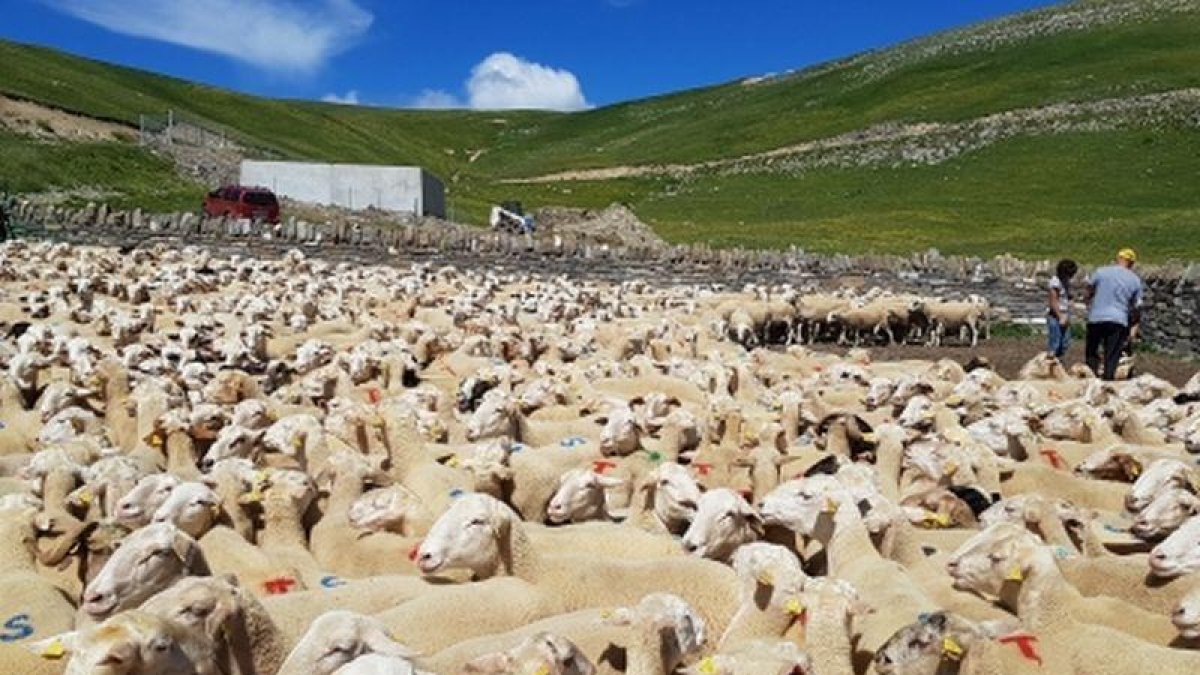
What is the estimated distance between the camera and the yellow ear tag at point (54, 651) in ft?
16.3

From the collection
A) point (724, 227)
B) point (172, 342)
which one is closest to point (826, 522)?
point (172, 342)

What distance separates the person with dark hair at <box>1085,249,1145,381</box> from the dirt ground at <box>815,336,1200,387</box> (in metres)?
1.87

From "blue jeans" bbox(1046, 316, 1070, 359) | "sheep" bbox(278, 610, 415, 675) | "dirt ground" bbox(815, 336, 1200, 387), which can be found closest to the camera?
"sheep" bbox(278, 610, 415, 675)

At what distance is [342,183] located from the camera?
49.3 metres

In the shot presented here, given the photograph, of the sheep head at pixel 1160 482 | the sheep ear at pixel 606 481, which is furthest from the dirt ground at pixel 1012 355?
the sheep ear at pixel 606 481

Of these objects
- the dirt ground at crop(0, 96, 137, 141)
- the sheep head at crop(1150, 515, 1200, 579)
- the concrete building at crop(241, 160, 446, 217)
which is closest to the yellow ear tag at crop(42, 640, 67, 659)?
the sheep head at crop(1150, 515, 1200, 579)

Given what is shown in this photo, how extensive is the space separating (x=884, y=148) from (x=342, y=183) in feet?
147

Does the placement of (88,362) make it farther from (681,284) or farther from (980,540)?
(681,284)

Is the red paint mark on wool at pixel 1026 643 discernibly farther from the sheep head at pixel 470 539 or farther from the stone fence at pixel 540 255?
the stone fence at pixel 540 255

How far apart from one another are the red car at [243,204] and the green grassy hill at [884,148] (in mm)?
3108

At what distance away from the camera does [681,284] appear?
28.2 metres

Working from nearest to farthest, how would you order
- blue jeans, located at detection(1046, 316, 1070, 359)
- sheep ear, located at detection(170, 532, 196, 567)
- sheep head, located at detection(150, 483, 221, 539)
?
sheep ear, located at detection(170, 532, 196, 567) < sheep head, located at detection(150, 483, 221, 539) < blue jeans, located at detection(1046, 316, 1070, 359)

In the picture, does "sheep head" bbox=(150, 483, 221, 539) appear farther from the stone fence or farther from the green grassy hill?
the green grassy hill

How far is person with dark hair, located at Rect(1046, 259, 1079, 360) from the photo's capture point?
59.3 ft
